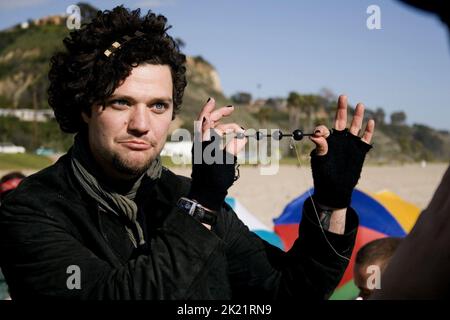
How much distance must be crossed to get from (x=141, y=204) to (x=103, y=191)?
0.55 feet

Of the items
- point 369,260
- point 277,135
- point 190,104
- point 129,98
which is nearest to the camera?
point 277,135

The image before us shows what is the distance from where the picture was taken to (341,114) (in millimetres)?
2061

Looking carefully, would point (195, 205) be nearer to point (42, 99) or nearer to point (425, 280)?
point (425, 280)

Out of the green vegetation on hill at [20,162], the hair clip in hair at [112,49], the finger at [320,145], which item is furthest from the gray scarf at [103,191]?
the green vegetation on hill at [20,162]

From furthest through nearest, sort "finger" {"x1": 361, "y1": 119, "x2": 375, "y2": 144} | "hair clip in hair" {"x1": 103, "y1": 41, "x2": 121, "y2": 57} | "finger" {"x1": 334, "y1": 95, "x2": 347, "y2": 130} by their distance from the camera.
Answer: "hair clip in hair" {"x1": 103, "y1": 41, "x2": 121, "y2": 57} < "finger" {"x1": 361, "y1": 119, "x2": 375, "y2": 144} < "finger" {"x1": 334, "y1": 95, "x2": 347, "y2": 130}

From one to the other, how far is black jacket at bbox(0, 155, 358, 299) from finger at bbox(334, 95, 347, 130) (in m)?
0.30

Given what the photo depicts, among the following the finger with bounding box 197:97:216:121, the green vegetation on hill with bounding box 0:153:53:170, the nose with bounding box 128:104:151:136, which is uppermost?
the finger with bounding box 197:97:216:121

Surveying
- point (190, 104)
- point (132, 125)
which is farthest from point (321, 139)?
point (190, 104)

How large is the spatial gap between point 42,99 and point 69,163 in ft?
273

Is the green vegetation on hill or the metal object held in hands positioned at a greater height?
the metal object held in hands

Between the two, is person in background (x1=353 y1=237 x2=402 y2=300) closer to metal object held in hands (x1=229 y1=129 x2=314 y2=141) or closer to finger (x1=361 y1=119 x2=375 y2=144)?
finger (x1=361 y1=119 x2=375 y2=144)

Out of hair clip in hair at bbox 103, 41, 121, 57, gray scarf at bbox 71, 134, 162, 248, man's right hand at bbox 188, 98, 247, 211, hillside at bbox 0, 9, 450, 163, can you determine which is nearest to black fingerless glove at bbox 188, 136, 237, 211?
man's right hand at bbox 188, 98, 247, 211

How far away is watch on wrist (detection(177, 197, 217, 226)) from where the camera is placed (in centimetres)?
181

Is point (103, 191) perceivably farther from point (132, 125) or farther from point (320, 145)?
point (320, 145)
